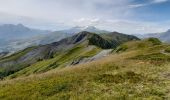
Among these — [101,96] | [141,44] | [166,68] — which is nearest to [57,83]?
[101,96]

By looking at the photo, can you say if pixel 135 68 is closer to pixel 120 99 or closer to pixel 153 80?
pixel 153 80

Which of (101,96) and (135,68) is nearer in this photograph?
(101,96)

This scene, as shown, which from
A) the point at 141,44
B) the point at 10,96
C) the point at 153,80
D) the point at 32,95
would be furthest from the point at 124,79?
the point at 141,44

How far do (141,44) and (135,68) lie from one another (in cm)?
8501

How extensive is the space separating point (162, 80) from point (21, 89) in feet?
49.4

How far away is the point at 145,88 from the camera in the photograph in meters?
26.3

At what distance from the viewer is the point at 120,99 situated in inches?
907

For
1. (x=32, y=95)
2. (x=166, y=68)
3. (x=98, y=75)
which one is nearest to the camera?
(x=32, y=95)

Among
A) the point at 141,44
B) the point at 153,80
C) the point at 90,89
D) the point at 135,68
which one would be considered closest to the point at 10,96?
the point at 90,89

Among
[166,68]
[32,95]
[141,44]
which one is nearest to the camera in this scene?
[32,95]

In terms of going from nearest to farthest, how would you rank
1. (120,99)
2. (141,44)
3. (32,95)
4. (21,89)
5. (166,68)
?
(120,99)
(32,95)
(21,89)
(166,68)
(141,44)

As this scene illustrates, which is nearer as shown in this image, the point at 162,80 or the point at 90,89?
the point at 90,89

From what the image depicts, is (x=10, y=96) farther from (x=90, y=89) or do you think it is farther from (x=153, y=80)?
(x=153, y=80)

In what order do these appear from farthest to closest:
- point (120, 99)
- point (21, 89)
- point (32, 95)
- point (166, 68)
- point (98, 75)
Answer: point (166, 68)
point (98, 75)
point (21, 89)
point (32, 95)
point (120, 99)
